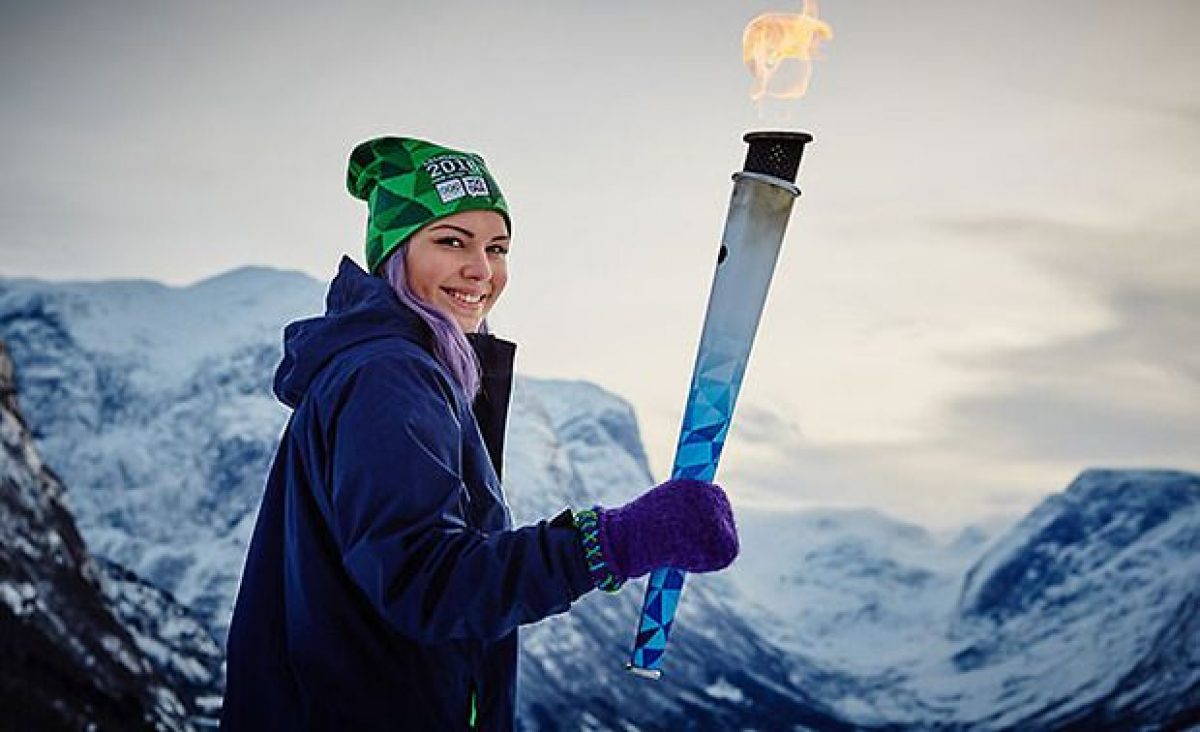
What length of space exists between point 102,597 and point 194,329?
60.9m

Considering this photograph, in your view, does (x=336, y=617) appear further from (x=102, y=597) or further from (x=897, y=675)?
(x=897, y=675)

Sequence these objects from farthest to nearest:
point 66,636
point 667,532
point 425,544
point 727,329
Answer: point 66,636 → point 727,329 → point 667,532 → point 425,544

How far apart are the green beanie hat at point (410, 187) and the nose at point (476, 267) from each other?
0.10 m

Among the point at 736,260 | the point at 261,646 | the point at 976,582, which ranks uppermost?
the point at 736,260

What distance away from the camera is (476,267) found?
2660 mm

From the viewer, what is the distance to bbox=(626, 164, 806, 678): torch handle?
2.68 metres

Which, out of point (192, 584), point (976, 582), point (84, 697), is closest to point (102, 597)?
point (84, 697)

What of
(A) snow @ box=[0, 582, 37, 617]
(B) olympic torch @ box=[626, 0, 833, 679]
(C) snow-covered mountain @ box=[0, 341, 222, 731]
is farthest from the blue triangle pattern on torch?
(A) snow @ box=[0, 582, 37, 617]

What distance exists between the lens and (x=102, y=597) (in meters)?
83.4

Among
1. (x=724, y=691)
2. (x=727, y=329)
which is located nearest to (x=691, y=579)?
(x=724, y=691)

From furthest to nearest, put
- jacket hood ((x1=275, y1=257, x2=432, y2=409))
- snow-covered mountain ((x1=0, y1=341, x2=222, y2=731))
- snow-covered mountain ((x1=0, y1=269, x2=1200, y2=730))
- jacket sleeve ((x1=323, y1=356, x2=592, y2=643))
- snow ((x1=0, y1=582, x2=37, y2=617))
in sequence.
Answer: snow-covered mountain ((x1=0, y1=269, x2=1200, y2=730)) → snow ((x1=0, y1=582, x2=37, y2=617)) → snow-covered mountain ((x1=0, y1=341, x2=222, y2=731)) → jacket hood ((x1=275, y1=257, x2=432, y2=409)) → jacket sleeve ((x1=323, y1=356, x2=592, y2=643))

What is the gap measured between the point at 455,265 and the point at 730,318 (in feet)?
2.00

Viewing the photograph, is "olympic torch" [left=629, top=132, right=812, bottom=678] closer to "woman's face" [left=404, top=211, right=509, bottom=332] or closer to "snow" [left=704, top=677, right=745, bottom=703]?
"woman's face" [left=404, top=211, right=509, bottom=332]

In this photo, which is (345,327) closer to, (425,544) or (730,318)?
(425,544)
